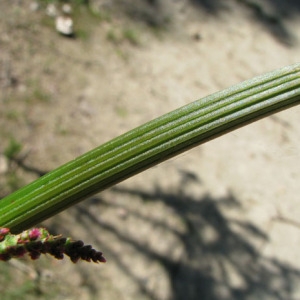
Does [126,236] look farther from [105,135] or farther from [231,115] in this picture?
[231,115]

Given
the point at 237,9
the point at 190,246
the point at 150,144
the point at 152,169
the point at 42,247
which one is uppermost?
the point at 237,9

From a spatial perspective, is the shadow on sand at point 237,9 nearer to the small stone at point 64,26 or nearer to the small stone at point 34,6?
the small stone at point 64,26

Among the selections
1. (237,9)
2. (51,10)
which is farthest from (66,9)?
(237,9)

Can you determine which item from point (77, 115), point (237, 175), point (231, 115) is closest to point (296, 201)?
point (237, 175)

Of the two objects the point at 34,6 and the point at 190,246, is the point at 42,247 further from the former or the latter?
the point at 34,6

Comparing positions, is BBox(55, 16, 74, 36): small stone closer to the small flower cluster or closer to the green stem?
the green stem
